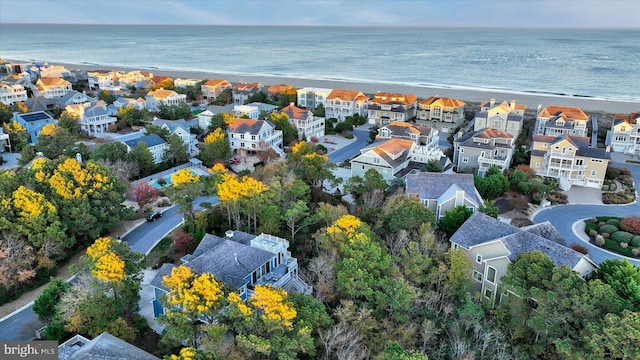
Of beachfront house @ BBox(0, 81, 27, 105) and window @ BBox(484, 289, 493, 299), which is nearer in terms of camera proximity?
window @ BBox(484, 289, 493, 299)

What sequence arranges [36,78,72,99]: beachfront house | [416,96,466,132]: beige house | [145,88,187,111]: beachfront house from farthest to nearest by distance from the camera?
1. [36,78,72,99]: beachfront house
2. [145,88,187,111]: beachfront house
3. [416,96,466,132]: beige house

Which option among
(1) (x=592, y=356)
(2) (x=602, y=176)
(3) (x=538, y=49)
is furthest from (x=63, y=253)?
(3) (x=538, y=49)

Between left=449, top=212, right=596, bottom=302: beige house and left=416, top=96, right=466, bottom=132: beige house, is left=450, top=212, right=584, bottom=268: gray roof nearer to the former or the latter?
left=449, top=212, right=596, bottom=302: beige house

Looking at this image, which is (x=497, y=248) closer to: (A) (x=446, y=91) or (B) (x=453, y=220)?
(B) (x=453, y=220)

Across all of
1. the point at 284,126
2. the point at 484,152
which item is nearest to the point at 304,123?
the point at 284,126

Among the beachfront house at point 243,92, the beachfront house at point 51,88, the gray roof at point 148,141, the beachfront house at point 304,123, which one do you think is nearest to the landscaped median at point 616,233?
the beachfront house at point 304,123

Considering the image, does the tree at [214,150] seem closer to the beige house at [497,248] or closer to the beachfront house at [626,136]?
the beige house at [497,248]

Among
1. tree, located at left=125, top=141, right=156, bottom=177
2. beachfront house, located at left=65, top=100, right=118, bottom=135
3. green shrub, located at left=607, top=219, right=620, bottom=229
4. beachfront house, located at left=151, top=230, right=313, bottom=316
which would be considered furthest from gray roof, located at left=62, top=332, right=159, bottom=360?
beachfront house, located at left=65, top=100, right=118, bottom=135
